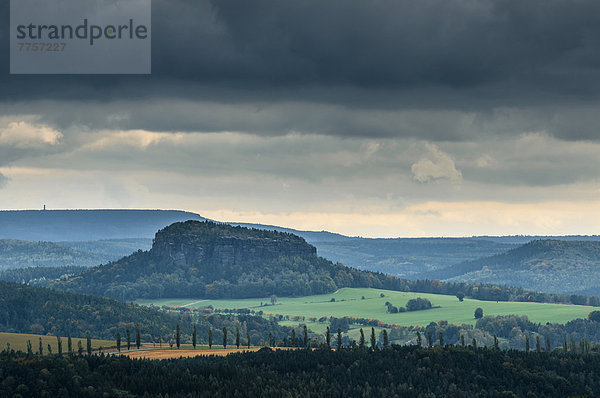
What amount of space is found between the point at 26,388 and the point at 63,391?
315 inches

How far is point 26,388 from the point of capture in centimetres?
19725

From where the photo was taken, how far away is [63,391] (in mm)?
199875
